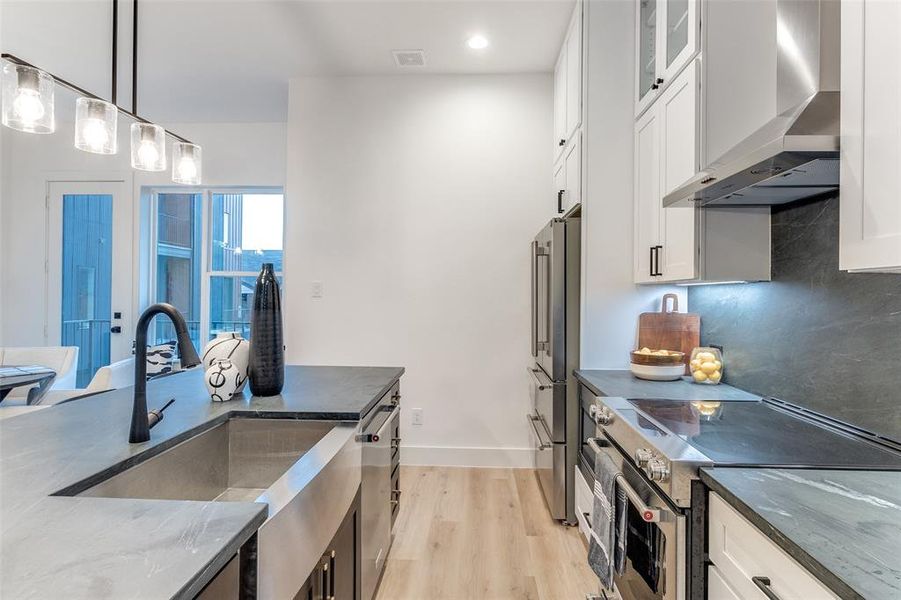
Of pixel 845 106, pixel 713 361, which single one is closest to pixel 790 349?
pixel 713 361

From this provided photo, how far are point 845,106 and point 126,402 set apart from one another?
7.39 feet

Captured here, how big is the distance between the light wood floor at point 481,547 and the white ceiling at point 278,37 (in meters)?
2.94

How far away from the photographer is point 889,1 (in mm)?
934

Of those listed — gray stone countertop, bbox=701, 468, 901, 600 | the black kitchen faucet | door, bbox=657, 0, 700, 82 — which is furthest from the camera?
door, bbox=657, 0, 700, 82

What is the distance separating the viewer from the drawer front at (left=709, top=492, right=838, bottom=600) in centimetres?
77

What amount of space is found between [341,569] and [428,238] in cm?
248

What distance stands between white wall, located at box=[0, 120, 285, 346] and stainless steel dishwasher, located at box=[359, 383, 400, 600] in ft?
10.2

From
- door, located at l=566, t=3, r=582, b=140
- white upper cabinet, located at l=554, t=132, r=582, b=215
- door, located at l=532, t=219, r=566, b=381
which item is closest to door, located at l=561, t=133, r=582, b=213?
white upper cabinet, located at l=554, t=132, r=582, b=215

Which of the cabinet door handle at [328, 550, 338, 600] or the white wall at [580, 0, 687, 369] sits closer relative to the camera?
the cabinet door handle at [328, 550, 338, 600]

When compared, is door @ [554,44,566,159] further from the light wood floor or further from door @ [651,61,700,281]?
the light wood floor

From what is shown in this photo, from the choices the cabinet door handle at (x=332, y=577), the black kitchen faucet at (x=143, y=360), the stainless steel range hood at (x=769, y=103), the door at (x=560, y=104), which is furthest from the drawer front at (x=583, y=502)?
the door at (x=560, y=104)

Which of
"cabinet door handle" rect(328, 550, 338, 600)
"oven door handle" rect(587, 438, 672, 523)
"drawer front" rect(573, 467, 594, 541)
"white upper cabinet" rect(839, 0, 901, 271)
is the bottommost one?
"drawer front" rect(573, 467, 594, 541)

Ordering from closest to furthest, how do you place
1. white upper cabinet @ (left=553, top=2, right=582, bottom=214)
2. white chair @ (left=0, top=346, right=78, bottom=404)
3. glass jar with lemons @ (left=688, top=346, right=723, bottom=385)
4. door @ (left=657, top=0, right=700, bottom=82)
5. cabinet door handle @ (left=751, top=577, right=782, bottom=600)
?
cabinet door handle @ (left=751, top=577, right=782, bottom=600) → door @ (left=657, top=0, right=700, bottom=82) → glass jar with lemons @ (left=688, top=346, right=723, bottom=385) → white upper cabinet @ (left=553, top=2, right=582, bottom=214) → white chair @ (left=0, top=346, right=78, bottom=404)

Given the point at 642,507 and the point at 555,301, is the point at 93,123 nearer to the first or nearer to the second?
the point at 555,301
